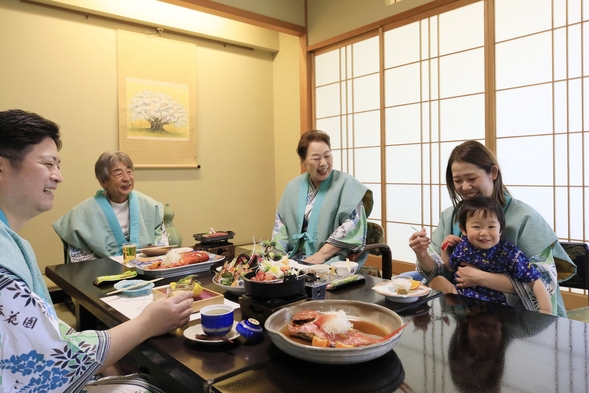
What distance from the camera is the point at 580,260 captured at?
1.84 m

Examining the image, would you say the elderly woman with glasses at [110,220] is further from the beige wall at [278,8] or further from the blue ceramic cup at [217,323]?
Answer: the beige wall at [278,8]

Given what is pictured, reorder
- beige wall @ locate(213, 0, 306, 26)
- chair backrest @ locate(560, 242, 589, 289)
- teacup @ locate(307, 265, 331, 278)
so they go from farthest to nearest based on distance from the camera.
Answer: beige wall @ locate(213, 0, 306, 26) → chair backrest @ locate(560, 242, 589, 289) → teacup @ locate(307, 265, 331, 278)

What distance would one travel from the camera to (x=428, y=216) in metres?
3.97

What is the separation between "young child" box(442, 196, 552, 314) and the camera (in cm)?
156

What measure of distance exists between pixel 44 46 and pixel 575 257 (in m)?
4.43

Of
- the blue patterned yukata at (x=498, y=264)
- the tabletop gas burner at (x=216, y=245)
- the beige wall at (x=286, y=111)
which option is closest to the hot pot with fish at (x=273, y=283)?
the blue patterned yukata at (x=498, y=264)

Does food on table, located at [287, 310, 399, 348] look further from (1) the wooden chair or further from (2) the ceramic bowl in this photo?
(1) the wooden chair

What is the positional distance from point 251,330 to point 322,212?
4.81 feet

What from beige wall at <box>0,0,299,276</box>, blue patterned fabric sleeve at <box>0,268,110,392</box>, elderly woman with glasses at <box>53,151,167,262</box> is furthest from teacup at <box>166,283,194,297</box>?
beige wall at <box>0,0,299,276</box>

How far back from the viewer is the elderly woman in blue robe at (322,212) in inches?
93.4

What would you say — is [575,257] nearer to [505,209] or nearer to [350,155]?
[505,209]

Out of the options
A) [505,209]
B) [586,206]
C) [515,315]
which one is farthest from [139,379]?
[586,206]

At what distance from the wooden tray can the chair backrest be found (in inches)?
60.9

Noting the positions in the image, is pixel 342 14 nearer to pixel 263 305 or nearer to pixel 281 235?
pixel 281 235
